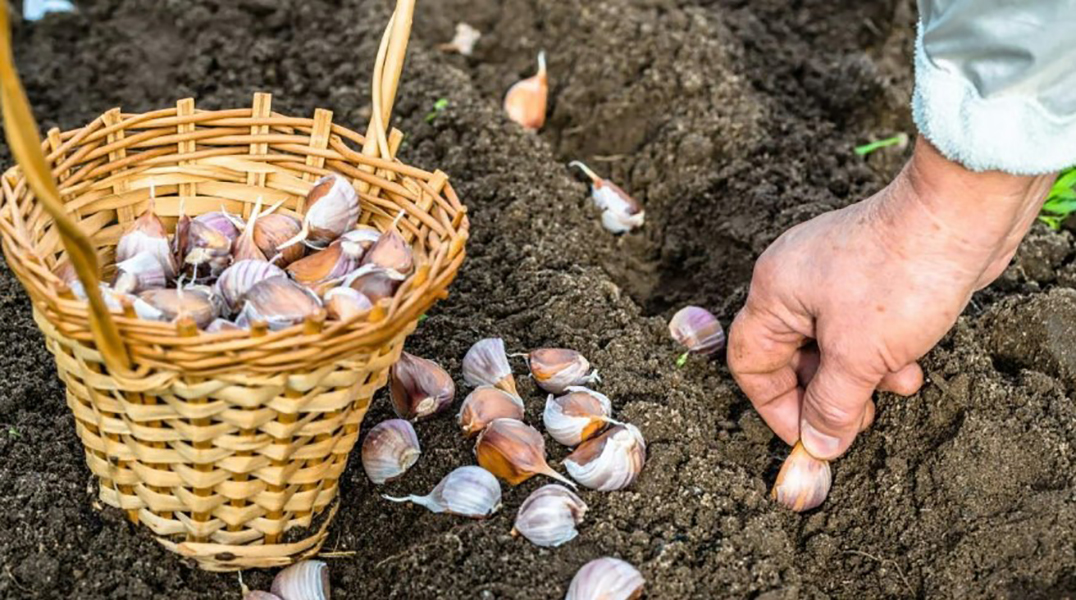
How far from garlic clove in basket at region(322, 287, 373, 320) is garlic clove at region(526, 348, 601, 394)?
50 centimetres

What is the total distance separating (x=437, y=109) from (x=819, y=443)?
128 centimetres

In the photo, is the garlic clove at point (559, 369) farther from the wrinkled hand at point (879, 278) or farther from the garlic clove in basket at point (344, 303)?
the garlic clove in basket at point (344, 303)

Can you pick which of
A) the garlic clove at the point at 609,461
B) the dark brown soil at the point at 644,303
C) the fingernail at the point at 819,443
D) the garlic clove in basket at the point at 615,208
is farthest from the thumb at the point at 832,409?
the garlic clove in basket at the point at 615,208

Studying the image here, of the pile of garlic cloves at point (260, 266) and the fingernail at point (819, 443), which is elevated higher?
A: the pile of garlic cloves at point (260, 266)

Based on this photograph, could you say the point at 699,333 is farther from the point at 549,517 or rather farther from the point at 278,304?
the point at 278,304

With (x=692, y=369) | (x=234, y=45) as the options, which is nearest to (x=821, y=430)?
(x=692, y=369)

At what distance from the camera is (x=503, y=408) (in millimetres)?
2062

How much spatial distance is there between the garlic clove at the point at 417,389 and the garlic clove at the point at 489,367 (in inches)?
2.4

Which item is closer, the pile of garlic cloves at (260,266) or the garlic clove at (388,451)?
the pile of garlic cloves at (260,266)

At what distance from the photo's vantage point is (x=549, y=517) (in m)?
1.90

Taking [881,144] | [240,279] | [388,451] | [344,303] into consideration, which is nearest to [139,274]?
[240,279]

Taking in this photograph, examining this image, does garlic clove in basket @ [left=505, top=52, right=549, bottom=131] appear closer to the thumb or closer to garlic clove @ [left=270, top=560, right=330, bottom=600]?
the thumb

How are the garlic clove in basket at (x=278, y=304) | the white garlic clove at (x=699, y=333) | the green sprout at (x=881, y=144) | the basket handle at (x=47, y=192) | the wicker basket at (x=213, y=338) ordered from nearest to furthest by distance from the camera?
the basket handle at (x=47, y=192) → the wicker basket at (x=213, y=338) → the garlic clove in basket at (x=278, y=304) → the white garlic clove at (x=699, y=333) → the green sprout at (x=881, y=144)

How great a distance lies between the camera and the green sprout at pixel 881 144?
115 inches
